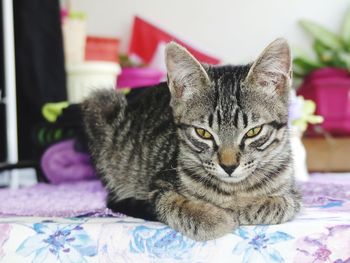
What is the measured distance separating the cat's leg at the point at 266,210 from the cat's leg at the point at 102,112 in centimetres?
54

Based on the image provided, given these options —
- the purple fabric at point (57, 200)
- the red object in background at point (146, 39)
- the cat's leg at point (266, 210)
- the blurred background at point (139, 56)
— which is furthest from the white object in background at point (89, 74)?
the cat's leg at point (266, 210)

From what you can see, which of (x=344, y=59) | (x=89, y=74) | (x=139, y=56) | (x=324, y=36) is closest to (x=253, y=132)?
(x=89, y=74)

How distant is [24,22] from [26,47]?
10cm

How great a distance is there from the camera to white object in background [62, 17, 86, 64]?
103 inches

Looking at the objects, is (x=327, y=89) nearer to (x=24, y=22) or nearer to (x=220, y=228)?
(x=24, y=22)

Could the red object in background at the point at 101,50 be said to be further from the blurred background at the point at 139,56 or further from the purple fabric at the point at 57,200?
the purple fabric at the point at 57,200

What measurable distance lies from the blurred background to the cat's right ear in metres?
0.71

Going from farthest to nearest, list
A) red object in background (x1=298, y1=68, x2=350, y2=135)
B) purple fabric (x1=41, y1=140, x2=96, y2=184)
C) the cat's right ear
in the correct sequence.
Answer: red object in background (x1=298, y1=68, x2=350, y2=135) < purple fabric (x1=41, y1=140, x2=96, y2=184) < the cat's right ear

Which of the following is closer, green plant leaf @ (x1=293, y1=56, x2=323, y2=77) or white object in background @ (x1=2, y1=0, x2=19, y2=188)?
white object in background @ (x1=2, y1=0, x2=19, y2=188)

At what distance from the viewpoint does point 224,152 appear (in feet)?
3.54

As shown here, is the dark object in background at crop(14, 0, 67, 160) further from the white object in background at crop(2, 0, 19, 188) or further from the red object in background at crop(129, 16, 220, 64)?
the red object in background at crop(129, 16, 220, 64)

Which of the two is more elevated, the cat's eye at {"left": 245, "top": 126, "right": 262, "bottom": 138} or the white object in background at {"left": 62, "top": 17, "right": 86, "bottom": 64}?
the white object in background at {"left": 62, "top": 17, "right": 86, "bottom": 64}

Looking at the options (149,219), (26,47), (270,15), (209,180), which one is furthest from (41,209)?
(270,15)

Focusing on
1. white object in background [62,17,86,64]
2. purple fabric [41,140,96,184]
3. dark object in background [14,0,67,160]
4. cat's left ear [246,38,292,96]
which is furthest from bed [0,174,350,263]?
white object in background [62,17,86,64]
